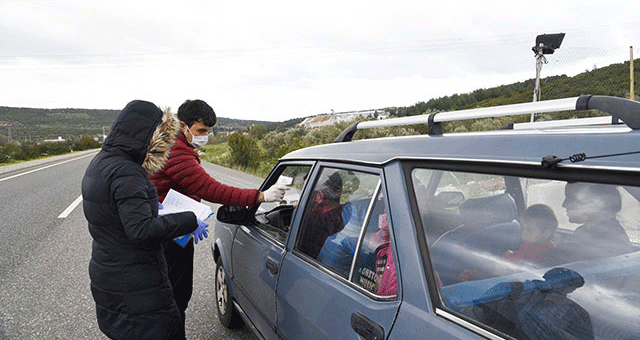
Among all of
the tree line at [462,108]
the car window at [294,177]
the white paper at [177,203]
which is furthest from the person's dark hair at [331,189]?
the tree line at [462,108]

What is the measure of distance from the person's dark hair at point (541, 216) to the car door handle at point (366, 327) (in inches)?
25.4

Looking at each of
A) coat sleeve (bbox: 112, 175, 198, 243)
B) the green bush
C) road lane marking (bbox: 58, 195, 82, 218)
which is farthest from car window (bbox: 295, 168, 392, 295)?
the green bush

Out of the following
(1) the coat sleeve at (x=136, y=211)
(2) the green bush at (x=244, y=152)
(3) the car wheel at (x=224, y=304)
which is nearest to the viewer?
(1) the coat sleeve at (x=136, y=211)

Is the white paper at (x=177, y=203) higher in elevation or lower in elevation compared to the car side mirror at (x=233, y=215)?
higher

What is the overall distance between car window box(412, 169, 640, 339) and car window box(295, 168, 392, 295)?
295 mm

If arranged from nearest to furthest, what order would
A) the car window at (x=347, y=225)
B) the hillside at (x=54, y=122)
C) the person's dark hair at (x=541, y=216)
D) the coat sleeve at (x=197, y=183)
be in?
the person's dark hair at (x=541, y=216), the car window at (x=347, y=225), the coat sleeve at (x=197, y=183), the hillside at (x=54, y=122)

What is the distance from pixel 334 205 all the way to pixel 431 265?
2.87 feet

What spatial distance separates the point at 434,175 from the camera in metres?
1.52

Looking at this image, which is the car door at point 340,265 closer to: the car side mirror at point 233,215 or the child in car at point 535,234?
the child in car at point 535,234

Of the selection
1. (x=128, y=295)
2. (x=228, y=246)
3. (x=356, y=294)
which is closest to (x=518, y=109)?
(x=356, y=294)

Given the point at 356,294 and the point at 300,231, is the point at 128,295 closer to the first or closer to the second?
the point at 300,231

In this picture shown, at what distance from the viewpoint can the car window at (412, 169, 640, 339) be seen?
1.04 metres

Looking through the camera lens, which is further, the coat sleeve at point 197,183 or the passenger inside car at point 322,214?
the coat sleeve at point 197,183

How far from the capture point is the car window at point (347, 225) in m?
1.71
